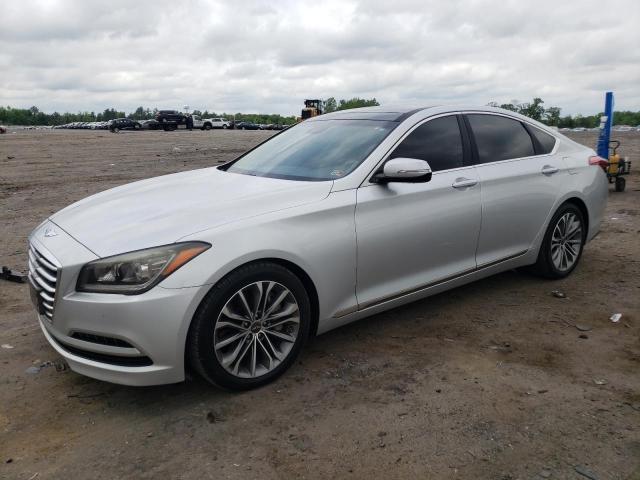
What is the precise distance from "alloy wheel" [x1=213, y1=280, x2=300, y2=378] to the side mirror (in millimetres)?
1055

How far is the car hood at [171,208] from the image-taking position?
319cm

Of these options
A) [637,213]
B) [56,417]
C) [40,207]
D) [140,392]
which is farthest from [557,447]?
[40,207]

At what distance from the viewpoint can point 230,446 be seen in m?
2.90

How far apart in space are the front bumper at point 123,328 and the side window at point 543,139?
3.59 metres

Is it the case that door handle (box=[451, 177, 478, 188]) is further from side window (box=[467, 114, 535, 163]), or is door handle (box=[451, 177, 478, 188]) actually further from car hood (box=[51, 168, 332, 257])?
car hood (box=[51, 168, 332, 257])

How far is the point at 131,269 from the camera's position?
120 inches

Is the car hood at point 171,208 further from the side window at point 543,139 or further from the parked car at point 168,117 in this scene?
the parked car at point 168,117

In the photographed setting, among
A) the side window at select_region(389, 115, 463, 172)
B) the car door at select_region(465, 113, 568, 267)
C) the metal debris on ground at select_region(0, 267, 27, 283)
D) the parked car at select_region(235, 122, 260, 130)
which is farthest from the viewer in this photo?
the parked car at select_region(235, 122, 260, 130)

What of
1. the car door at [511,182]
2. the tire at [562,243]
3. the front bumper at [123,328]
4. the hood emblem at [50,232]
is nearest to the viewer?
the front bumper at [123,328]

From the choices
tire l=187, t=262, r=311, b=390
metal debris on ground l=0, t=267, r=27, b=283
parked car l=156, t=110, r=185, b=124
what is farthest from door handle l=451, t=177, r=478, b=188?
parked car l=156, t=110, r=185, b=124

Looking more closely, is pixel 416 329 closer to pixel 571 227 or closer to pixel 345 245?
pixel 345 245

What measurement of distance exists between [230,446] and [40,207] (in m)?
8.16

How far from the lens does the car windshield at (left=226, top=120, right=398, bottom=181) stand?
4062 mm

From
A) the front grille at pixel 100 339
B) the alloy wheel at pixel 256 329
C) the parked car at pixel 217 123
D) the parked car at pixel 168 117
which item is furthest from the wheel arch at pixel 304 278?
the parked car at pixel 217 123
